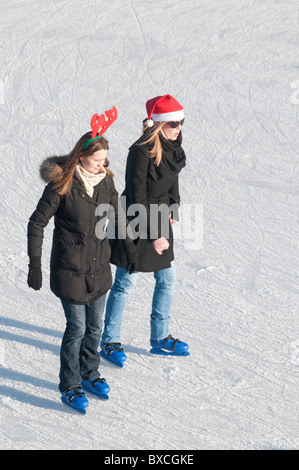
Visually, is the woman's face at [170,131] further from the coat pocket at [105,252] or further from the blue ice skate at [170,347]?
the blue ice skate at [170,347]

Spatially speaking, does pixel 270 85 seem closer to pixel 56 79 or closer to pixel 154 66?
pixel 154 66

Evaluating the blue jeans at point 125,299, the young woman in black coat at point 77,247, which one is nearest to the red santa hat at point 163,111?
the young woman in black coat at point 77,247

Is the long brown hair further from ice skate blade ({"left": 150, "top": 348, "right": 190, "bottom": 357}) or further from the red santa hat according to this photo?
ice skate blade ({"left": 150, "top": 348, "right": 190, "bottom": 357})

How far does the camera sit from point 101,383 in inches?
190

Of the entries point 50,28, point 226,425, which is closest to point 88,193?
point 226,425

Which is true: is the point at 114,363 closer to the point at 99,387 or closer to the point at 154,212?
the point at 99,387

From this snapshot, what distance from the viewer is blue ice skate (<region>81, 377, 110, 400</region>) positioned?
4.79 metres

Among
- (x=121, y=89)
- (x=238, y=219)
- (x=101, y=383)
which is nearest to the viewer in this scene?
(x=101, y=383)

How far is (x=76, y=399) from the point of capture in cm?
465

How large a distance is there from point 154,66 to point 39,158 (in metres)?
2.71

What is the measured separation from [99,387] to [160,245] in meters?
0.97

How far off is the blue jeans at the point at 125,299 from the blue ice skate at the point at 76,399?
600 mm

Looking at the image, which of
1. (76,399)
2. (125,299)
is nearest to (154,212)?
(125,299)

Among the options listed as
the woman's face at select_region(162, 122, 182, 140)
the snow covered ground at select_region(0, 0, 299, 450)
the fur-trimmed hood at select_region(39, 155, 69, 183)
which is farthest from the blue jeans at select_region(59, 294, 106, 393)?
the woman's face at select_region(162, 122, 182, 140)
